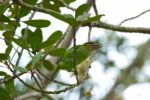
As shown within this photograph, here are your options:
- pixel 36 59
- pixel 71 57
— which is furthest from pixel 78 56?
pixel 36 59

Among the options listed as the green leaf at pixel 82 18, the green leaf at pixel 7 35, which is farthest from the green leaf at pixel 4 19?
the green leaf at pixel 82 18

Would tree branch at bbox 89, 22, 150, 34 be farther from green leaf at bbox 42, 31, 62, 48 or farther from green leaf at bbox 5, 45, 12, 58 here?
green leaf at bbox 5, 45, 12, 58

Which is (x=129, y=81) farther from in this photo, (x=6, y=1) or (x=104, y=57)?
(x=6, y=1)

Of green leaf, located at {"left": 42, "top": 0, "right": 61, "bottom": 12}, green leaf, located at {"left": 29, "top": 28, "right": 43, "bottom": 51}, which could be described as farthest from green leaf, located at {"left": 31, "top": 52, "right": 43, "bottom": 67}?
green leaf, located at {"left": 42, "top": 0, "right": 61, "bottom": 12}

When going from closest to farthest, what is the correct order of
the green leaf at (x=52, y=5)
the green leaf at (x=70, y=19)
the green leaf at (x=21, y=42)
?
the green leaf at (x=70, y=19), the green leaf at (x=21, y=42), the green leaf at (x=52, y=5)

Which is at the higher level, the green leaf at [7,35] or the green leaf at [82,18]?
the green leaf at [82,18]

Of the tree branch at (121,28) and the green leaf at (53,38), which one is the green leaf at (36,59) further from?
the tree branch at (121,28)

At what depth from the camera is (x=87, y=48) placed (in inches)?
47.5

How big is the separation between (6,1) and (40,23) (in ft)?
0.37

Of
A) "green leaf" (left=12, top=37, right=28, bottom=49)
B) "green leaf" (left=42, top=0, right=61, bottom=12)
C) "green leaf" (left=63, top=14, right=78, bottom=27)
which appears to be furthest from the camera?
"green leaf" (left=42, top=0, right=61, bottom=12)

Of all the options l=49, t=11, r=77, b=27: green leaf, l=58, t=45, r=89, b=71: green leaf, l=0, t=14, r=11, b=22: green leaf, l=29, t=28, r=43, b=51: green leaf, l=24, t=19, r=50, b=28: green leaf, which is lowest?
l=58, t=45, r=89, b=71: green leaf

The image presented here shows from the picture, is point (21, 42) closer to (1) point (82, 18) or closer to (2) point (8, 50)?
(2) point (8, 50)

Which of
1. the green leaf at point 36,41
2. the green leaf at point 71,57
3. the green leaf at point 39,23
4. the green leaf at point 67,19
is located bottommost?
the green leaf at point 71,57

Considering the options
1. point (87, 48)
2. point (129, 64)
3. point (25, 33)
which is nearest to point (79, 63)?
point (87, 48)
